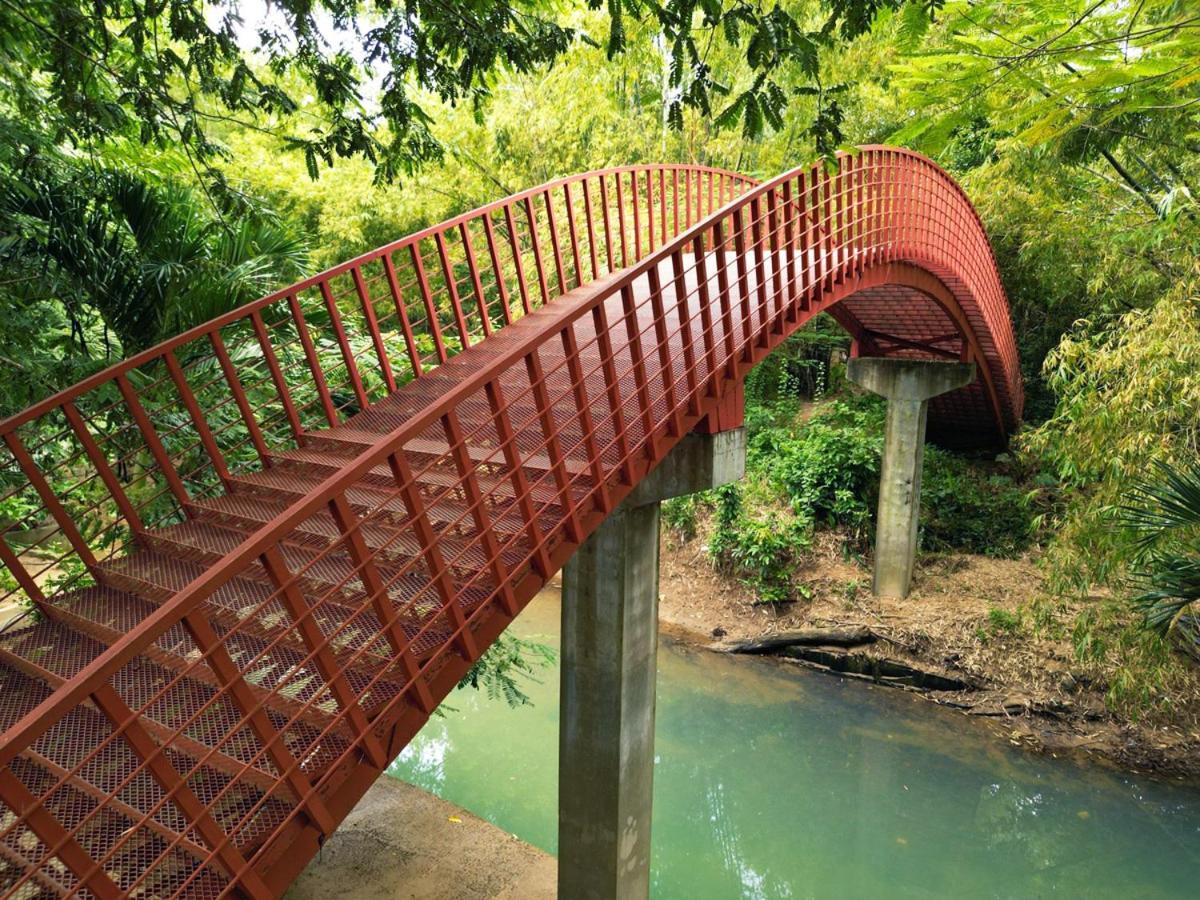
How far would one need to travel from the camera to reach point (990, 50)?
3418 millimetres

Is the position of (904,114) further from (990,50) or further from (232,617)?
(232,617)

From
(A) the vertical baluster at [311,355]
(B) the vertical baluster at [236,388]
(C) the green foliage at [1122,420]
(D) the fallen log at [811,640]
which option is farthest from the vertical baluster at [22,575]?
(D) the fallen log at [811,640]

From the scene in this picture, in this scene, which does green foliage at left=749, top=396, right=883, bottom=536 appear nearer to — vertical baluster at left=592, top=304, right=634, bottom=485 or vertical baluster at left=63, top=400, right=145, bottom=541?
vertical baluster at left=592, top=304, right=634, bottom=485

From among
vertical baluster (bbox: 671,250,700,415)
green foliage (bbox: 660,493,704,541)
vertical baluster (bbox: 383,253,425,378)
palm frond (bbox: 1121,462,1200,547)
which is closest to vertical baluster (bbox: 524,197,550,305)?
vertical baluster (bbox: 383,253,425,378)

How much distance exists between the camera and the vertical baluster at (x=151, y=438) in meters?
3.68

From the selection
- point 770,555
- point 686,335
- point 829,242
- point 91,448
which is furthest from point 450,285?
point 770,555

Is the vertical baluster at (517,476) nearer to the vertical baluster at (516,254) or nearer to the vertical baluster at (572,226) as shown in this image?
the vertical baluster at (516,254)

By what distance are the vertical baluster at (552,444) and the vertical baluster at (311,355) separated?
1621 millimetres

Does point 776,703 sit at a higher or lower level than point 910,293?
lower

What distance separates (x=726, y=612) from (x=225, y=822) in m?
10.1

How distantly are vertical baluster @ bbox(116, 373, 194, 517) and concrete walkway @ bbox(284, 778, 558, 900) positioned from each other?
339 cm

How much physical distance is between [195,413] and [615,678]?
3.02 meters

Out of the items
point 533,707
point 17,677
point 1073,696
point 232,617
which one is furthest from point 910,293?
point 17,677

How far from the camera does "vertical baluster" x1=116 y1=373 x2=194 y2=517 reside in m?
3.68
